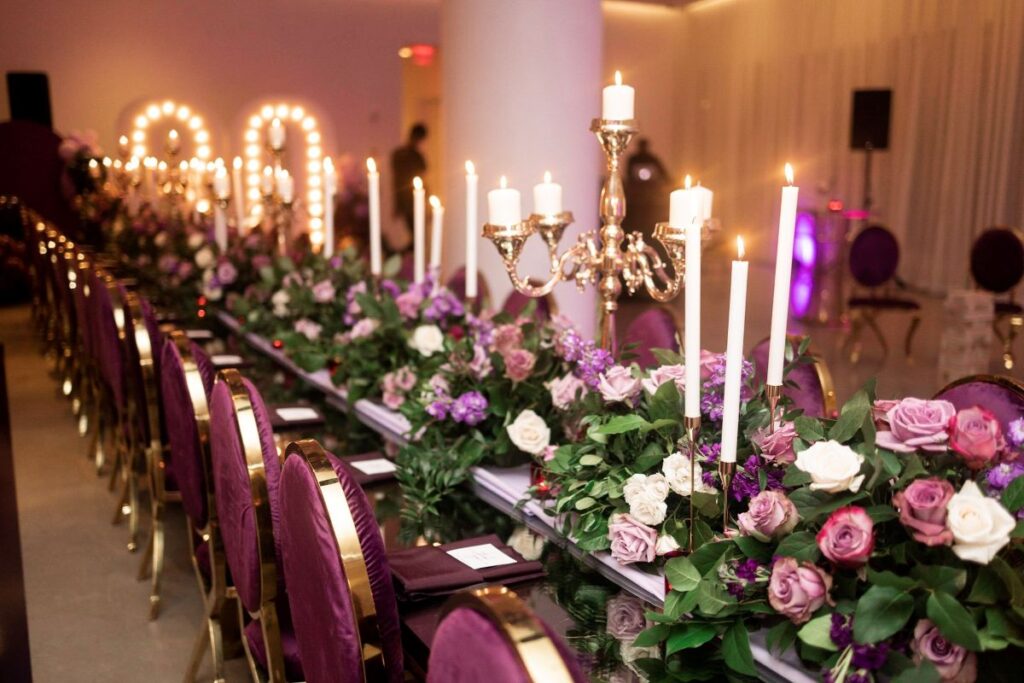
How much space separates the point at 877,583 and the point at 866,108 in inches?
367

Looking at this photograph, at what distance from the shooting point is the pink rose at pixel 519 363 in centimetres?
211

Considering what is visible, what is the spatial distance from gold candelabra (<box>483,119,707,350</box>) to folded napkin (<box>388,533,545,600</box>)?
0.55m

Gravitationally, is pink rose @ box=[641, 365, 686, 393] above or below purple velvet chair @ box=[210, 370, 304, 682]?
above

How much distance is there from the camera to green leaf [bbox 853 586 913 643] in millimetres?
1127

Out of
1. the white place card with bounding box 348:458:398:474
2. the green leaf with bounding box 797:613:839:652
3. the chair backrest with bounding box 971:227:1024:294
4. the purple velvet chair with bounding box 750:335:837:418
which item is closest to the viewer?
the green leaf with bounding box 797:613:839:652

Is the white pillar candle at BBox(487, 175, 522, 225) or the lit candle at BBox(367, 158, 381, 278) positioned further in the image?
the lit candle at BBox(367, 158, 381, 278)

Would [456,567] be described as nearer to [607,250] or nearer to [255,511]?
[255,511]

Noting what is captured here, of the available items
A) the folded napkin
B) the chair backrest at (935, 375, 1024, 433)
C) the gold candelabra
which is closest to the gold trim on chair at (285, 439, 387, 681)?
the folded napkin

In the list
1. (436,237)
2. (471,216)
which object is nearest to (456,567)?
(471,216)

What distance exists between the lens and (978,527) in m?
1.13

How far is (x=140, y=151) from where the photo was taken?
1020cm

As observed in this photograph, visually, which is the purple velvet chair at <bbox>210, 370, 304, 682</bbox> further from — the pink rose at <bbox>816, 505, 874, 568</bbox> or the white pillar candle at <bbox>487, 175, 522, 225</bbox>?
the pink rose at <bbox>816, 505, 874, 568</bbox>

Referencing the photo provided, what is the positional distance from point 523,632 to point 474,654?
0.08 meters

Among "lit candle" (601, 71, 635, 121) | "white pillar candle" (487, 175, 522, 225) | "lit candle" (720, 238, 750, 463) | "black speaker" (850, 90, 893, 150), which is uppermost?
"black speaker" (850, 90, 893, 150)
